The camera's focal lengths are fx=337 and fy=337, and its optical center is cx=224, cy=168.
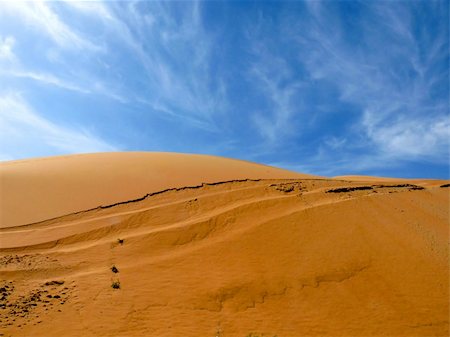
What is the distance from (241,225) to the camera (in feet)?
36.8

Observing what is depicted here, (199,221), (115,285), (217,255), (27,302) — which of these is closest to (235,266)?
(217,255)

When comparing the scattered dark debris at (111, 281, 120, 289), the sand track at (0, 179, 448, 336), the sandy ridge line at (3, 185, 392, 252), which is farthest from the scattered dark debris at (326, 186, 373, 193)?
the scattered dark debris at (111, 281, 120, 289)

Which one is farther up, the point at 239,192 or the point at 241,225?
the point at 239,192

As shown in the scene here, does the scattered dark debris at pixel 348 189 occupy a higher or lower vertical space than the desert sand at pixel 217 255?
higher

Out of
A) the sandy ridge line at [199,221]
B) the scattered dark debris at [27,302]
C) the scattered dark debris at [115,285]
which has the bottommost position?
the scattered dark debris at [27,302]

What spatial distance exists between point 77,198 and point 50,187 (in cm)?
165

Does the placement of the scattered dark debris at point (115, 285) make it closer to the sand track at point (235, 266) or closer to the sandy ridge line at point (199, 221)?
the sand track at point (235, 266)

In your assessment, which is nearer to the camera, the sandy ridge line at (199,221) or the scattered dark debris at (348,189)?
the sandy ridge line at (199,221)

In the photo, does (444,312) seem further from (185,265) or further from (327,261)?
(185,265)

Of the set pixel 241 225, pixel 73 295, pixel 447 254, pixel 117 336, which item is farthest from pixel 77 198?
pixel 447 254

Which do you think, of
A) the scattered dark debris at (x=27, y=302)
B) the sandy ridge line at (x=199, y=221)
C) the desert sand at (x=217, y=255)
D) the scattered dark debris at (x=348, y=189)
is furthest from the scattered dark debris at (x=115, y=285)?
the scattered dark debris at (x=348, y=189)

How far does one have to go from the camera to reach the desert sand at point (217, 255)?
7340mm

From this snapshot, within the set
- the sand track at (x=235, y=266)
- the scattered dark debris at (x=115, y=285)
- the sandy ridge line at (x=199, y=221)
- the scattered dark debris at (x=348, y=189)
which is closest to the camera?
the sand track at (x=235, y=266)

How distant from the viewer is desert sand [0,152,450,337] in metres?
7.34
